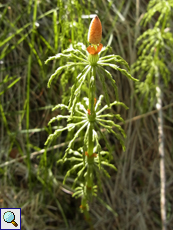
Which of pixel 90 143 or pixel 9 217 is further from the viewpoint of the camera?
pixel 9 217

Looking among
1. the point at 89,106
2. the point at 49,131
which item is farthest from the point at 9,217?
the point at 89,106

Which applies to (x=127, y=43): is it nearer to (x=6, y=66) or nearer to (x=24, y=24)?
(x=24, y=24)

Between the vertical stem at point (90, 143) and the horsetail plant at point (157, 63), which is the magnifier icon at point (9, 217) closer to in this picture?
the vertical stem at point (90, 143)

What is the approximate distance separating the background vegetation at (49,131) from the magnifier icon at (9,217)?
0.82ft

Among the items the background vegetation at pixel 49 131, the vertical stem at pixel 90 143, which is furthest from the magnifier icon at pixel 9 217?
the vertical stem at pixel 90 143

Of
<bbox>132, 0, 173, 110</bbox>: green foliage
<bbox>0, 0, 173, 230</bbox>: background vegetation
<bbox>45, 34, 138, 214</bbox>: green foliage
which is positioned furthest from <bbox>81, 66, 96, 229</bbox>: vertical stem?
<bbox>132, 0, 173, 110</bbox>: green foliage

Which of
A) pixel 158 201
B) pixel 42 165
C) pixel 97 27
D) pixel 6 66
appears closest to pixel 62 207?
pixel 42 165

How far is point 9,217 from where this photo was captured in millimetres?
1940

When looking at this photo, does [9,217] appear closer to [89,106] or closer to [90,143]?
[90,143]

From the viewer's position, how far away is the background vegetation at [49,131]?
7.45 ft

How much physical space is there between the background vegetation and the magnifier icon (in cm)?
25

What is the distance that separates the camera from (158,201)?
2652 millimetres

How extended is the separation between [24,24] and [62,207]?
199 centimetres

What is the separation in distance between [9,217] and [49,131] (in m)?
0.81
